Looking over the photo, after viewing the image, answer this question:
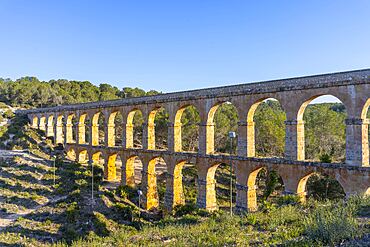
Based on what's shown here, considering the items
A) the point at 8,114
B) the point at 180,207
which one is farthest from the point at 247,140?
the point at 8,114

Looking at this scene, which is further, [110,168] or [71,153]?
[71,153]

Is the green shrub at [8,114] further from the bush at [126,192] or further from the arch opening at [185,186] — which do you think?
the bush at [126,192]

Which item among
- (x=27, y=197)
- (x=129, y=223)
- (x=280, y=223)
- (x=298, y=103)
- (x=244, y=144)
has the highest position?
(x=298, y=103)

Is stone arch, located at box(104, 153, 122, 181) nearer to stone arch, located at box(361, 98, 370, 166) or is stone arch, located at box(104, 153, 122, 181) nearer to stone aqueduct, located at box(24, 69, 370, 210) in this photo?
stone aqueduct, located at box(24, 69, 370, 210)

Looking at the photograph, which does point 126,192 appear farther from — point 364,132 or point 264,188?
point 364,132


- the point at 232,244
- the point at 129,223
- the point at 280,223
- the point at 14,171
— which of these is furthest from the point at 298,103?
the point at 14,171

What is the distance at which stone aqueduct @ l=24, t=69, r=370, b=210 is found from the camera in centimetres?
1570

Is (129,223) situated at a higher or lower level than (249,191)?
lower

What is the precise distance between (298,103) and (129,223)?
13882 millimetres

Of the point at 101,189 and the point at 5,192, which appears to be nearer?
the point at 5,192

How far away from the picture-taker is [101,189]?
2684cm

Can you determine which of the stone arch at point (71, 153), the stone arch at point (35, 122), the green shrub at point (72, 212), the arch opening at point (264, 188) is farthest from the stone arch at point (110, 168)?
the stone arch at point (35, 122)

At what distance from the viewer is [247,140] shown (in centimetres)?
1997

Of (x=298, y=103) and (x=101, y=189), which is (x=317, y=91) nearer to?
(x=298, y=103)
